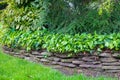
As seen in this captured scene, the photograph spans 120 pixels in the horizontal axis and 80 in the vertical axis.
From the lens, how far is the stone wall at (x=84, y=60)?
531 cm

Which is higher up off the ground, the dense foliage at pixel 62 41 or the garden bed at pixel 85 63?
the dense foliage at pixel 62 41

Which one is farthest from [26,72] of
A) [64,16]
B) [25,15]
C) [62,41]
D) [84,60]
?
[25,15]

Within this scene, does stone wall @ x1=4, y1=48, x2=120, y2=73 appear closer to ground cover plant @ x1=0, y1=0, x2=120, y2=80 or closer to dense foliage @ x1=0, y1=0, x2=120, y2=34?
ground cover plant @ x1=0, y1=0, x2=120, y2=80

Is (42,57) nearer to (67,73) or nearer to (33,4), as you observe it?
(67,73)

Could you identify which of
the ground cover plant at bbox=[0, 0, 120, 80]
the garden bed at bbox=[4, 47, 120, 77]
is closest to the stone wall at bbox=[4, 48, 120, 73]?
the garden bed at bbox=[4, 47, 120, 77]

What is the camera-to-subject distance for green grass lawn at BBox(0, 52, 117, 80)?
5.05 m

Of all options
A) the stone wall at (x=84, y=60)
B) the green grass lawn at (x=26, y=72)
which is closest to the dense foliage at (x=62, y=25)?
the stone wall at (x=84, y=60)

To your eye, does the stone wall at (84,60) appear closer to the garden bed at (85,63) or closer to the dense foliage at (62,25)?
the garden bed at (85,63)

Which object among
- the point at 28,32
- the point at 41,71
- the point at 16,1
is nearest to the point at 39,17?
the point at 28,32

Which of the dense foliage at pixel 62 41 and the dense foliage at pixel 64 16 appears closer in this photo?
the dense foliage at pixel 62 41

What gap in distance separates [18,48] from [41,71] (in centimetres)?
186

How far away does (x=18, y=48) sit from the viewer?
23.6 ft

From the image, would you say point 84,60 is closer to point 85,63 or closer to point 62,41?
point 85,63

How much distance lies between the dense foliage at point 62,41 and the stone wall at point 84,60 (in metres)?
0.13
